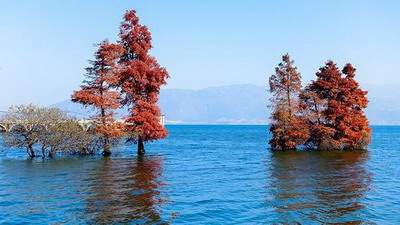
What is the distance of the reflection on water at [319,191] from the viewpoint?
22891 millimetres

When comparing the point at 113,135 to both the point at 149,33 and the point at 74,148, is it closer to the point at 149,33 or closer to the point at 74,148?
the point at 74,148

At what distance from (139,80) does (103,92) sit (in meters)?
4.63

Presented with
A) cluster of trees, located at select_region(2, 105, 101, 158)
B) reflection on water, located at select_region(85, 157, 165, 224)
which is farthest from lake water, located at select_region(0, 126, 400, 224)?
cluster of trees, located at select_region(2, 105, 101, 158)

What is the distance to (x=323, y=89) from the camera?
232 feet

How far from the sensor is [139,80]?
58812mm

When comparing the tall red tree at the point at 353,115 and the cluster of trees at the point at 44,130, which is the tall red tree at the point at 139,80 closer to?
the cluster of trees at the point at 44,130

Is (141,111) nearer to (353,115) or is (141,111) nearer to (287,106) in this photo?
(287,106)

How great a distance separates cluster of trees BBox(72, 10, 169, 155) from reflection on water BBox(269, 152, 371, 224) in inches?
709

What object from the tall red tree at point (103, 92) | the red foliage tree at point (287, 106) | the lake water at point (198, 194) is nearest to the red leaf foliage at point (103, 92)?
the tall red tree at point (103, 92)

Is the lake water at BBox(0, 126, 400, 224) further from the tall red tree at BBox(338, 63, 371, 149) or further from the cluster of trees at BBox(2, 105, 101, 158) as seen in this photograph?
the tall red tree at BBox(338, 63, 371, 149)

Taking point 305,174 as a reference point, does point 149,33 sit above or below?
above

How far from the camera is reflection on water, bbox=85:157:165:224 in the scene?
2239 centimetres

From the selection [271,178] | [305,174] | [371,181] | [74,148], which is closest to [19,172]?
[74,148]

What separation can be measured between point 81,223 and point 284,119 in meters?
49.6
